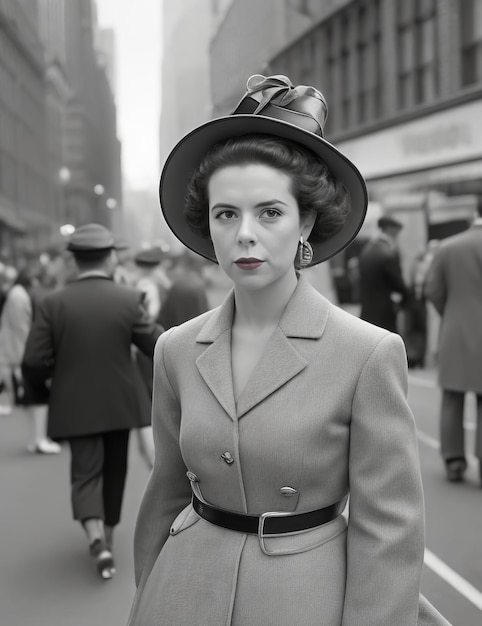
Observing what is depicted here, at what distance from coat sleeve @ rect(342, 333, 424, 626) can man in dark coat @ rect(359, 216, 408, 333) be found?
8.27m

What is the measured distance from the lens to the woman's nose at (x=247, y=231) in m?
1.96

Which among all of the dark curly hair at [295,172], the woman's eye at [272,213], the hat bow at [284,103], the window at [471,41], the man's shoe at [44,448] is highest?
the window at [471,41]

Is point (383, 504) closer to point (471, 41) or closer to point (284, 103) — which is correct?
point (284, 103)

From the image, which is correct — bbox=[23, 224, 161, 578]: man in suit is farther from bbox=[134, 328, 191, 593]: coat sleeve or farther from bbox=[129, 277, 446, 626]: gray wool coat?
bbox=[129, 277, 446, 626]: gray wool coat

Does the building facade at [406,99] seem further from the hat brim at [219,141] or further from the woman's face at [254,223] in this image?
the woman's face at [254,223]

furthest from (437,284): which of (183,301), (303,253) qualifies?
(303,253)

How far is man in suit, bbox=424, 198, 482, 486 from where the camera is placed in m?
6.87

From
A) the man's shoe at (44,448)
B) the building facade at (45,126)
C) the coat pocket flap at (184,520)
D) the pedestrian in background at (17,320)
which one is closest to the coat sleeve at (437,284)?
the man's shoe at (44,448)

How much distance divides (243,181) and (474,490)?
5.24 meters

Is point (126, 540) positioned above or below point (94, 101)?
below

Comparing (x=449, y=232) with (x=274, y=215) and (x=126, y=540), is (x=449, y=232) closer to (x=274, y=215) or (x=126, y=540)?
(x=126, y=540)

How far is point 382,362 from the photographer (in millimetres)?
1939

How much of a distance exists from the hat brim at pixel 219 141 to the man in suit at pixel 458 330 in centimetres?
478

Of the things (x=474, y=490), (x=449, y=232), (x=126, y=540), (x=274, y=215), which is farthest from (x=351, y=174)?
(x=449, y=232)
